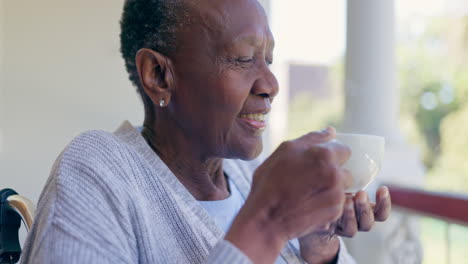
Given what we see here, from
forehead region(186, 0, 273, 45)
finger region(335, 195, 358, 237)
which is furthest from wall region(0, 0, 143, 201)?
finger region(335, 195, 358, 237)

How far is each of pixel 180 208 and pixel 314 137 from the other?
39 cm

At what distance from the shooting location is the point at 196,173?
1.18 m

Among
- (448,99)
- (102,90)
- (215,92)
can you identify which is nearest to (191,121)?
(215,92)

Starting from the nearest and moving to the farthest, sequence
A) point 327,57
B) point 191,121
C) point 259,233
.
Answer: point 259,233 < point 191,121 < point 327,57

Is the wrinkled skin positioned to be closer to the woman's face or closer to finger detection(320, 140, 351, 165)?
the woman's face

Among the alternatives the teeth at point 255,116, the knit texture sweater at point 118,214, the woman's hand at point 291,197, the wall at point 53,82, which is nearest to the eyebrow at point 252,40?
the teeth at point 255,116

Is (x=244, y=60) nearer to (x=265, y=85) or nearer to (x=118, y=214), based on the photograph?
(x=265, y=85)

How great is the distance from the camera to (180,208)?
1.01m

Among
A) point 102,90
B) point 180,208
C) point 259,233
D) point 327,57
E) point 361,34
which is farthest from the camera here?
point 327,57

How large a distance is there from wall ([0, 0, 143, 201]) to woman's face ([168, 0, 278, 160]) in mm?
710

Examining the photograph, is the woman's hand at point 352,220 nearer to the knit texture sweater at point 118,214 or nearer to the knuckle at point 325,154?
the knit texture sweater at point 118,214

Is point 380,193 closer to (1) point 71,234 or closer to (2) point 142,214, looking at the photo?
(2) point 142,214

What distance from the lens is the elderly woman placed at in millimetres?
717

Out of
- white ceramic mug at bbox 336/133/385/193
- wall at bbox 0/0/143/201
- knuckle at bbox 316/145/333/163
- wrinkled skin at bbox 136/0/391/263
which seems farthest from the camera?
wall at bbox 0/0/143/201
